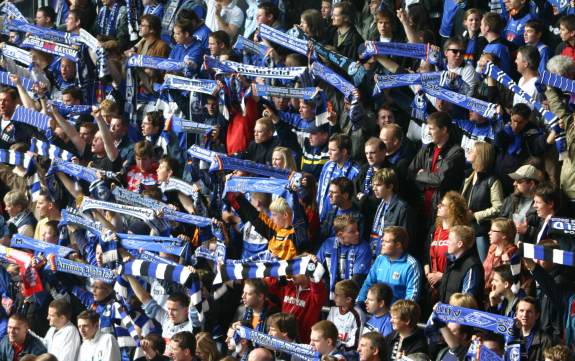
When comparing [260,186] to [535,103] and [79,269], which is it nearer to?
[79,269]

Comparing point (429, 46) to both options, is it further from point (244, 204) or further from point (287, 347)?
point (287, 347)

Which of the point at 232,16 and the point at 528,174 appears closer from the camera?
the point at 528,174

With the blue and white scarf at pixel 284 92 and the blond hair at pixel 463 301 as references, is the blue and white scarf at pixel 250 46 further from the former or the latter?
the blond hair at pixel 463 301

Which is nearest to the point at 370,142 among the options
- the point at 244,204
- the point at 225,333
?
the point at 244,204

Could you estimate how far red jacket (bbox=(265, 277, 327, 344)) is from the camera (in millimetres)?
12547

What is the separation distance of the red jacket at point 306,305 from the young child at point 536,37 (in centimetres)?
312

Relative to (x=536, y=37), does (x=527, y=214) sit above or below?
below

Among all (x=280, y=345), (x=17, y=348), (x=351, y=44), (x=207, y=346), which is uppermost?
(x=351, y=44)

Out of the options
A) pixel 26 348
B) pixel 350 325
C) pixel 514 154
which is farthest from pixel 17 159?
pixel 514 154

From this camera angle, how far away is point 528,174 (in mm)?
12398

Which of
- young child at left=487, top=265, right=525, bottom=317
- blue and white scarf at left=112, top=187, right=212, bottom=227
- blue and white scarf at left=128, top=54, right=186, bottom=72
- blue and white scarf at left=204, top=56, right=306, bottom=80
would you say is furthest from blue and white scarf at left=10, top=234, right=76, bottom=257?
Answer: young child at left=487, top=265, right=525, bottom=317

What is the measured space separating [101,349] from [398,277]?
2583 mm

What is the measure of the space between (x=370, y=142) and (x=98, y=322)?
2.79 meters

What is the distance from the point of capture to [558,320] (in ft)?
37.4
